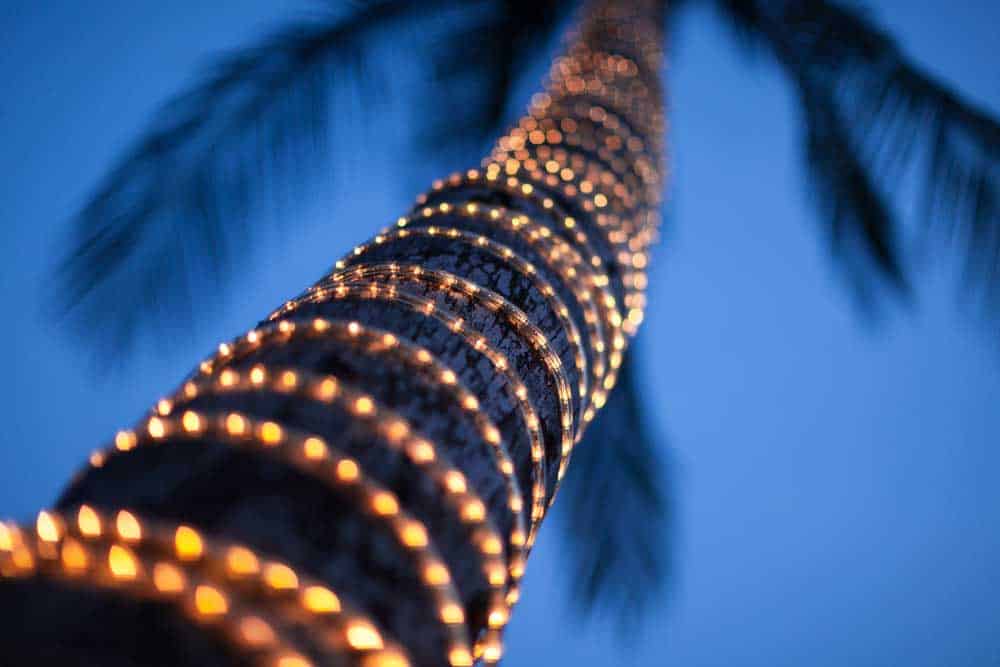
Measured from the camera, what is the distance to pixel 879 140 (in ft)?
8.08

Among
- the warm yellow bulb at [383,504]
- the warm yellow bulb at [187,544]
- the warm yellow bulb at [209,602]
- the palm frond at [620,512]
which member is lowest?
the warm yellow bulb at [209,602]

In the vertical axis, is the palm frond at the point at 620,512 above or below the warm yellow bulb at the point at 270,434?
above

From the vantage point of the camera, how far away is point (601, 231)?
5.62 ft

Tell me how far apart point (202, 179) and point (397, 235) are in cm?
148

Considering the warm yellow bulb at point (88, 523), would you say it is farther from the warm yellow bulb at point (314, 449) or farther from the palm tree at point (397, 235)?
the warm yellow bulb at point (314, 449)

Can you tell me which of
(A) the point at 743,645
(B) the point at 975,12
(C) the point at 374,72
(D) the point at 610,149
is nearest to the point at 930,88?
(D) the point at 610,149

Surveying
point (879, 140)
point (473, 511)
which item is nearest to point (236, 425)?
point (473, 511)

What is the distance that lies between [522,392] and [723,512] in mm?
10427

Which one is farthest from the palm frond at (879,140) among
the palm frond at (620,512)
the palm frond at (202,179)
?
the palm frond at (202,179)

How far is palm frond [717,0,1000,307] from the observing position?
2.19m

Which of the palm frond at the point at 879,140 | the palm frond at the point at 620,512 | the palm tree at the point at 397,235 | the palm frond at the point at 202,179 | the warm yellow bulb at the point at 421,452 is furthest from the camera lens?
the palm frond at the point at 620,512

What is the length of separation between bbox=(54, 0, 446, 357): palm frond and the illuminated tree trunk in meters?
1.25

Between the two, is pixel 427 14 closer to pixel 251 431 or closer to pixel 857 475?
pixel 251 431

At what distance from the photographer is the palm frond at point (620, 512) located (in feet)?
12.6
